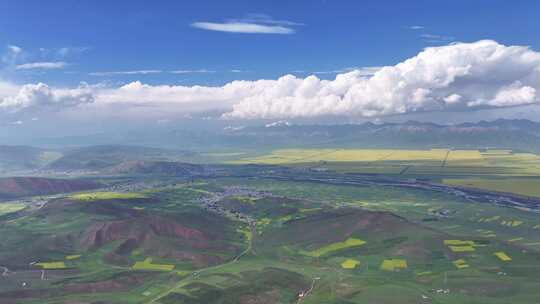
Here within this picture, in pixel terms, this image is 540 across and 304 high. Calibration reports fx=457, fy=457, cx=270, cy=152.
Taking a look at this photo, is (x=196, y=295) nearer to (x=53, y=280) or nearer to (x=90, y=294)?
(x=90, y=294)

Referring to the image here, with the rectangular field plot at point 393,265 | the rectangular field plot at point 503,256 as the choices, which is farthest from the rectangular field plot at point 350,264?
the rectangular field plot at point 503,256

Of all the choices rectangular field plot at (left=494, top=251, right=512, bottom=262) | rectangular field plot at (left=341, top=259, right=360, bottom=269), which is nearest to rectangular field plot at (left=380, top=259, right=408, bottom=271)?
rectangular field plot at (left=341, top=259, right=360, bottom=269)

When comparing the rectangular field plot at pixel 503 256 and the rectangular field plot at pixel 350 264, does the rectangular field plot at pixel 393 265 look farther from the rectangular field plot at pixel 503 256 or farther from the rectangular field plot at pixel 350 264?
the rectangular field plot at pixel 503 256

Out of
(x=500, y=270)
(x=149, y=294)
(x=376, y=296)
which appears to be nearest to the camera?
(x=376, y=296)

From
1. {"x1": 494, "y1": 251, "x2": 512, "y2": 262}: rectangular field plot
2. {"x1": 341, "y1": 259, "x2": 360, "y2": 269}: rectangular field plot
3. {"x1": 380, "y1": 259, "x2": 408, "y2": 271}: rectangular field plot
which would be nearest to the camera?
{"x1": 380, "y1": 259, "x2": 408, "y2": 271}: rectangular field plot

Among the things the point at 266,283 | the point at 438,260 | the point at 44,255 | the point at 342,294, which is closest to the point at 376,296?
the point at 342,294

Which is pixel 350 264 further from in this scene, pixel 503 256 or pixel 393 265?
pixel 503 256

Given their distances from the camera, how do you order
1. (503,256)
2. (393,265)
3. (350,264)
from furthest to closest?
(350,264), (503,256), (393,265)

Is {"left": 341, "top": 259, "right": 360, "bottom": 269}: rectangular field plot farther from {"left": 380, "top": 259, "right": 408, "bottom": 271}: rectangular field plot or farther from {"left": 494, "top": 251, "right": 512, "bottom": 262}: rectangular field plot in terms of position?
{"left": 494, "top": 251, "right": 512, "bottom": 262}: rectangular field plot

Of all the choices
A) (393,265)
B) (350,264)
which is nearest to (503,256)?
(393,265)

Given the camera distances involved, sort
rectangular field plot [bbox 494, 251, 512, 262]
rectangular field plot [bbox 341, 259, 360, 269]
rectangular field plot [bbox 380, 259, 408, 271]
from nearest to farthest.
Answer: rectangular field plot [bbox 380, 259, 408, 271], rectangular field plot [bbox 494, 251, 512, 262], rectangular field plot [bbox 341, 259, 360, 269]

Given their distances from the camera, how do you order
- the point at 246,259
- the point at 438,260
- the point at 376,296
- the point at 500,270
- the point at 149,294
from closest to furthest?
1. the point at 376,296
2. the point at 149,294
3. the point at 500,270
4. the point at 438,260
5. the point at 246,259
